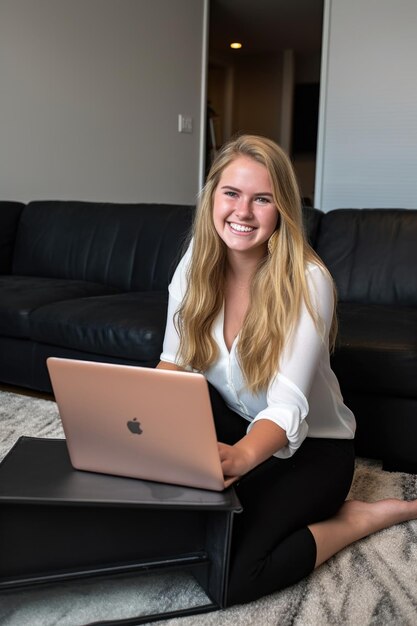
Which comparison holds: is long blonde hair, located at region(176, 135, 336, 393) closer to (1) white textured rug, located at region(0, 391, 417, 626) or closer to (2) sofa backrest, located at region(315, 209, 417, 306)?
(1) white textured rug, located at region(0, 391, 417, 626)

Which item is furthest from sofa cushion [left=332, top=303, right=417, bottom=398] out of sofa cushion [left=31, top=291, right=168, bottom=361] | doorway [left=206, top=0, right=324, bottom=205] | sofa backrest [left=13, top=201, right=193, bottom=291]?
doorway [left=206, top=0, right=324, bottom=205]

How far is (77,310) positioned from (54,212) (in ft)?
3.62

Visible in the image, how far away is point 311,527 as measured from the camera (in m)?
1.26

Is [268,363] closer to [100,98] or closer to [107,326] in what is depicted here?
[107,326]

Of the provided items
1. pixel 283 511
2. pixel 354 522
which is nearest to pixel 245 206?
pixel 283 511

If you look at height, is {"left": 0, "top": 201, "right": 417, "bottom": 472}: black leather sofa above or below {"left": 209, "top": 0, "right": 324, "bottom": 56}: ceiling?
below

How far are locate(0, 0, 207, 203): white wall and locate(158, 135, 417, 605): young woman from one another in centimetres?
243

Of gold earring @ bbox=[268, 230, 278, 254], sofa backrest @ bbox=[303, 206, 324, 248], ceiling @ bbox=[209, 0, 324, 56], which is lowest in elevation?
sofa backrest @ bbox=[303, 206, 324, 248]

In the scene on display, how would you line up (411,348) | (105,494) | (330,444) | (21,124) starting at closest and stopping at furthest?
(105,494) → (330,444) → (411,348) → (21,124)

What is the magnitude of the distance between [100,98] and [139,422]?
11.0ft

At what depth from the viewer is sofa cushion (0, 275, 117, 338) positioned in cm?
239

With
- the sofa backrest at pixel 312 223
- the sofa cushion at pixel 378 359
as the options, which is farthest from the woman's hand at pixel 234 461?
the sofa backrest at pixel 312 223

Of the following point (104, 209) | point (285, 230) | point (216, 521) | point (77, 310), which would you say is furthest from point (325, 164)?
point (216, 521)

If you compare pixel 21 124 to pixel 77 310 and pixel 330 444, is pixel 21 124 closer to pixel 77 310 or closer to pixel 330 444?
pixel 77 310
